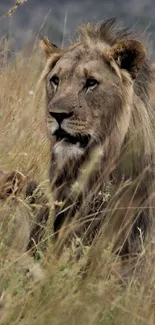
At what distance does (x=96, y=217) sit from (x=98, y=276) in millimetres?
863

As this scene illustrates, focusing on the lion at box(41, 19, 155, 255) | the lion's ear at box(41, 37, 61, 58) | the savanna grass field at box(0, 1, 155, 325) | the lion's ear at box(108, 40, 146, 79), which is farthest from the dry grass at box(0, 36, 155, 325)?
the lion's ear at box(41, 37, 61, 58)

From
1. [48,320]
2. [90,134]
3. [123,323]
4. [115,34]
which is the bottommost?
[123,323]

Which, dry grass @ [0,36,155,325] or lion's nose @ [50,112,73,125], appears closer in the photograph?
dry grass @ [0,36,155,325]

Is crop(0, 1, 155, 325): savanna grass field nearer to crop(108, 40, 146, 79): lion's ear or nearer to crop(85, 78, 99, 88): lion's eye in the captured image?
crop(85, 78, 99, 88): lion's eye

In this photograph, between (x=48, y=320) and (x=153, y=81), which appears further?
(x=153, y=81)

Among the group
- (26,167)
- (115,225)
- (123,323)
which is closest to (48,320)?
(123,323)

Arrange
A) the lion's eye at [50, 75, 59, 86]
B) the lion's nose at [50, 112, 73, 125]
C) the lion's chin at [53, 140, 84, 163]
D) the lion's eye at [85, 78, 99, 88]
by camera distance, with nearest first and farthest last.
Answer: the lion's nose at [50, 112, 73, 125] → the lion's chin at [53, 140, 84, 163] → the lion's eye at [85, 78, 99, 88] → the lion's eye at [50, 75, 59, 86]

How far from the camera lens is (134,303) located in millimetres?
2783

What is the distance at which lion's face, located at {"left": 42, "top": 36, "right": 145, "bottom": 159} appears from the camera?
3.98 metres

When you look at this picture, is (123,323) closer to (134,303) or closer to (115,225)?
(134,303)

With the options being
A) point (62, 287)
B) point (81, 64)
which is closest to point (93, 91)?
point (81, 64)

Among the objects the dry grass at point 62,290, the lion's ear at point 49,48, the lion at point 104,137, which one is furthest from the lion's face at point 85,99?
the dry grass at point 62,290

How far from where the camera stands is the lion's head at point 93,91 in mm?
3998

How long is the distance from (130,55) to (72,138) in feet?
1.99
